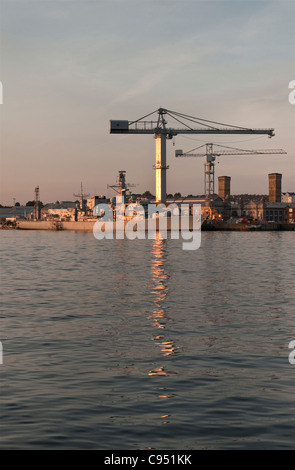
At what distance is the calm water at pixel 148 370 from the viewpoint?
395 inches

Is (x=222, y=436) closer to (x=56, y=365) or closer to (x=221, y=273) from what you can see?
(x=56, y=365)

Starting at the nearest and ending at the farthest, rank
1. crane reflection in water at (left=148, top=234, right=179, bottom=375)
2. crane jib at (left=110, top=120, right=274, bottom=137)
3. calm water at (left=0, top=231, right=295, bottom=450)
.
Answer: calm water at (left=0, top=231, right=295, bottom=450) < crane reflection in water at (left=148, top=234, right=179, bottom=375) < crane jib at (left=110, top=120, right=274, bottom=137)

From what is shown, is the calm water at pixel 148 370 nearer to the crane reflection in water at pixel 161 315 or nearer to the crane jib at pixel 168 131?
the crane reflection in water at pixel 161 315

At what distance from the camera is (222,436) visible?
985cm

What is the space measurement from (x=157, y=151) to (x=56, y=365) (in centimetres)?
14489

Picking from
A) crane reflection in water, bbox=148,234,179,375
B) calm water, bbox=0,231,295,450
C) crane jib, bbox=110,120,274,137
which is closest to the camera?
calm water, bbox=0,231,295,450

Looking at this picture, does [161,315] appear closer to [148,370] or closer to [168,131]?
[148,370]

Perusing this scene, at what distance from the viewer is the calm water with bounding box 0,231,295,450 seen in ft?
32.9

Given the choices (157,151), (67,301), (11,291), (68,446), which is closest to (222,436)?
(68,446)
